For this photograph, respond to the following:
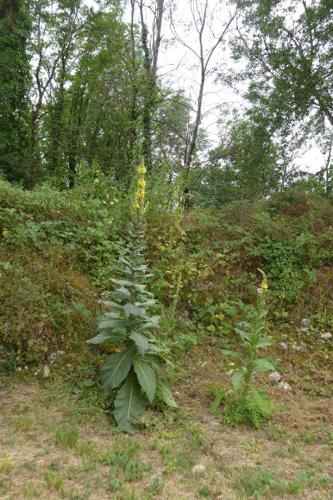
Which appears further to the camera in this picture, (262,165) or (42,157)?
(42,157)

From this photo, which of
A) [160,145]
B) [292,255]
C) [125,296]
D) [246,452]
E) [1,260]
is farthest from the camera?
[160,145]

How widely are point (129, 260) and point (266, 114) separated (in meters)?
7.23

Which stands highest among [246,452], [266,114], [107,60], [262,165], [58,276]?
[107,60]

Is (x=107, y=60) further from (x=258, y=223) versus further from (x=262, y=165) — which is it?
(x=258, y=223)

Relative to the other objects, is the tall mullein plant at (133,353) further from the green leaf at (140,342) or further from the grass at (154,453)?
the grass at (154,453)

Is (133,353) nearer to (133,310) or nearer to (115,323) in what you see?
(115,323)

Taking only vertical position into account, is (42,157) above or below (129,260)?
above

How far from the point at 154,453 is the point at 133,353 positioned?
0.93m

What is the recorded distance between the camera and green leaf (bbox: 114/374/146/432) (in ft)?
11.1

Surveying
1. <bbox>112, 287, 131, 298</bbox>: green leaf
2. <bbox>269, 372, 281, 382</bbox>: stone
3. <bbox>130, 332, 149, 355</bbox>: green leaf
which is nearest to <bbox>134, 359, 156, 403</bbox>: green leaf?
<bbox>130, 332, 149, 355</bbox>: green leaf

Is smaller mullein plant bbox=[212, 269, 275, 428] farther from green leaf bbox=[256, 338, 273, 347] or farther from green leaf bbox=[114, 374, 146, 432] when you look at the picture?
green leaf bbox=[114, 374, 146, 432]

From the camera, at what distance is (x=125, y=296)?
3.76 meters

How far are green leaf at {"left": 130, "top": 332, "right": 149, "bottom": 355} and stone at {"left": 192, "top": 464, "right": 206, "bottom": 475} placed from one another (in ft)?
3.45

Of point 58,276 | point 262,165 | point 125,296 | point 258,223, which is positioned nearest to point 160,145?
point 262,165
